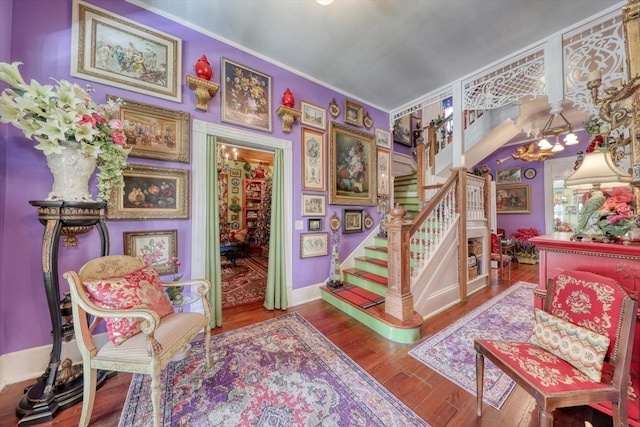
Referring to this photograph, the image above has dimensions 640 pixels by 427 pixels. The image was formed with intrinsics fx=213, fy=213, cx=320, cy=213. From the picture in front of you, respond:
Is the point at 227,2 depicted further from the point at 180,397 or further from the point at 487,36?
the point at 180,397

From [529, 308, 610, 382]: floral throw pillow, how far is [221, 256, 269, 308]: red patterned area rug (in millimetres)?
3175

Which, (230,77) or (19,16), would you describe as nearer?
(19,16)

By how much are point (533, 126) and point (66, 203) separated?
25.4ft

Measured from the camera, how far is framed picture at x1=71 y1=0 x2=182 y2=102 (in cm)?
199

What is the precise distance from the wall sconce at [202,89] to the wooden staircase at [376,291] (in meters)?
2.96

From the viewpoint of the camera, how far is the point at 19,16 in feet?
5.84

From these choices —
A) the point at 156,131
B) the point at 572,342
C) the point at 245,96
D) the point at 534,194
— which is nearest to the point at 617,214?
the point at 572,342

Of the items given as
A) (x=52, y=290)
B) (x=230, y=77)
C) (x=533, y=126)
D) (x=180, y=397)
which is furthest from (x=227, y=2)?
(x=533, y=126)

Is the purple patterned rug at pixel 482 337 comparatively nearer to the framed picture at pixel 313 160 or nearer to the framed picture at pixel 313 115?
the framed picture at pixel 313 160

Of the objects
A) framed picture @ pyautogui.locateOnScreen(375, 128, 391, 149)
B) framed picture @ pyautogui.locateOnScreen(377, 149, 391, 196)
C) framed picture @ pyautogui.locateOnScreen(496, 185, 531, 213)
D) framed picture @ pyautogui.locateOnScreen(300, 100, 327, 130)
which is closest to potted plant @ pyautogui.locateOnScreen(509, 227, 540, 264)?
framed picture @ pyautogui.locateOnScreen(496, 185, 531, 213)

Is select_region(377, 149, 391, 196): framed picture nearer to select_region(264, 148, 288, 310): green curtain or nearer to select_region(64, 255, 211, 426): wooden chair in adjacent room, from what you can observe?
select_region(264, 148, 288, 310): green curtain

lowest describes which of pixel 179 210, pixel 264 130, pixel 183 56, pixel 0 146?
pixel 179 210

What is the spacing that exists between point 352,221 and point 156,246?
111 inches

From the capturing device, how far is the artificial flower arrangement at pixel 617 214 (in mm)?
1354
